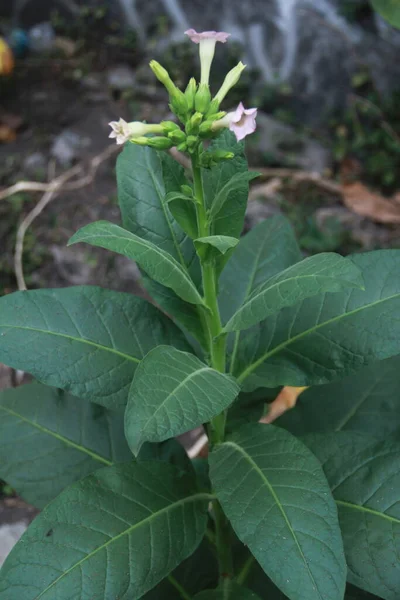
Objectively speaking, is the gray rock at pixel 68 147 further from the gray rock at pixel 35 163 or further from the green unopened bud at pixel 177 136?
the green unopened bud at pixel 177 136

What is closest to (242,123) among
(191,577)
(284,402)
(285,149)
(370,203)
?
(191,577)

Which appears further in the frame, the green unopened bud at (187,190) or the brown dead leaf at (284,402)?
the brown dead leaf at (284,402)

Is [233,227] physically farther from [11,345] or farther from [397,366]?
[397,366]

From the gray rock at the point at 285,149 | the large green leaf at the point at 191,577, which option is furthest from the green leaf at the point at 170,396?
the gray rock at the point at 285,149

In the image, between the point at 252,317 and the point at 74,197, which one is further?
the point at 74,197

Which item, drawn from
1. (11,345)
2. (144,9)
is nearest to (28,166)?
(144,9)

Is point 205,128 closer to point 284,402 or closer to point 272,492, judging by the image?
point 272,492
